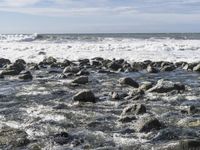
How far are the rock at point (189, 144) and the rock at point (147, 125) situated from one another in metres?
1.56

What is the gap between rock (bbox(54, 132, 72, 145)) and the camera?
868cm

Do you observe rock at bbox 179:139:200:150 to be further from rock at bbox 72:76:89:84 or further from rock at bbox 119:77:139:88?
rock at bbox 72:76:89:84

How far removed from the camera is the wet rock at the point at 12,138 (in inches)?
335

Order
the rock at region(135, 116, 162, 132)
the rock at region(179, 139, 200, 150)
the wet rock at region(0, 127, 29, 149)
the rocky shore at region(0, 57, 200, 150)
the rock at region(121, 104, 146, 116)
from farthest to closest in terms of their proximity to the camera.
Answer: the rock at region(121, 104, 146, 116), the rock at region(135, 116, 162, 132), the rocky shore at region(0, 57, 200, 150), the wet rock at region(0, 127, 29, 149), the rock at region(179, 139, 200, 150)

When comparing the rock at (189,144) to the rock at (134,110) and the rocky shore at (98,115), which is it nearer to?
the rocky shore at (98,115)

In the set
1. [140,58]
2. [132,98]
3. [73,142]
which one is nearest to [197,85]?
[132,98]

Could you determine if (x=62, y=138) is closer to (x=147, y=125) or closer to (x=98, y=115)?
(x=147, y=125)

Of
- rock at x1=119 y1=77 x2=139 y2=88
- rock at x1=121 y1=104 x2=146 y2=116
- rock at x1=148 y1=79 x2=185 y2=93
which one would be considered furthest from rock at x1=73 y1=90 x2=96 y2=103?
rock at x1=119 y1=77 x2=139 y2=88

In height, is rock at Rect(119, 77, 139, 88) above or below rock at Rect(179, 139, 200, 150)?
below

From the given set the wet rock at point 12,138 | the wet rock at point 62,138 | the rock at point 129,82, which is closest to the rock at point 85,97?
the rock at point 129,82

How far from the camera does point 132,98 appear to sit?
13789mm

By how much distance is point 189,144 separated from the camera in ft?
25.8

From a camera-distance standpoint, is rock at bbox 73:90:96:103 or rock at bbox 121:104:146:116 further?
rock at bbox 73:90:96:103

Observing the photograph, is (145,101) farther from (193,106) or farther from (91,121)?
(91,121)
